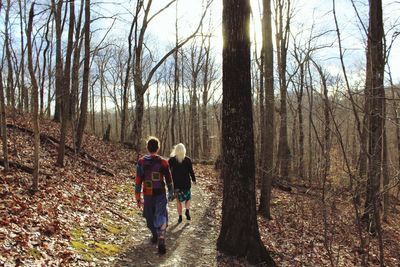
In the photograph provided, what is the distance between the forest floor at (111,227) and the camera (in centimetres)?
566

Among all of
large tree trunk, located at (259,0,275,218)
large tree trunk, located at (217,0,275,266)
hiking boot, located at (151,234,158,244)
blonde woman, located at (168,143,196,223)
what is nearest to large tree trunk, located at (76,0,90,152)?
blonde woman, located at (168,143,196,223)

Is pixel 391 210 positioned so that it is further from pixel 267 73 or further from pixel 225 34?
pixel 225 34

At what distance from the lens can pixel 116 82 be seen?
46250 millimetres

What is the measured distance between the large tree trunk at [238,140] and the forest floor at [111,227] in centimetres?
45

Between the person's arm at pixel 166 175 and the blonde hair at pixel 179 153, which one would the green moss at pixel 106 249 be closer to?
the person's arm at pixel 166 175

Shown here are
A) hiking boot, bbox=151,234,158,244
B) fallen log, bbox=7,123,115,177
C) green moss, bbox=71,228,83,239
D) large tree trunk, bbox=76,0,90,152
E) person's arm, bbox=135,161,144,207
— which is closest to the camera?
green moss, bbox=71,228,83,239

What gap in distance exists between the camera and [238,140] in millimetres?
6336

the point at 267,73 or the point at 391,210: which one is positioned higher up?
the point at 267,73

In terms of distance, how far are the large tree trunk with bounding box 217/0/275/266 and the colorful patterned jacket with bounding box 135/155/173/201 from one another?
114 centimetres

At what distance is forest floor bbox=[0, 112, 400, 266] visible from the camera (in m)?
5.66

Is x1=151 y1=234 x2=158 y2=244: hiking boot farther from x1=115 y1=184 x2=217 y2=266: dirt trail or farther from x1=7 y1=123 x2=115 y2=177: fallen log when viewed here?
x1=7 y1=123 x2=115 y2=177: fallen log

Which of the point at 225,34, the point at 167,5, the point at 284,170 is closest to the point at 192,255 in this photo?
the point at 225,34

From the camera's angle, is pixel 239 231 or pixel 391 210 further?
pixel 391 210

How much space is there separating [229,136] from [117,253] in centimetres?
279
